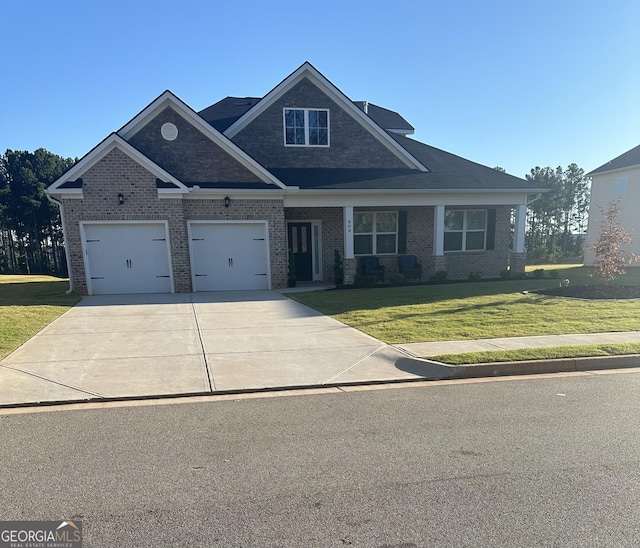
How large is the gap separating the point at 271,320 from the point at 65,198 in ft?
25.8

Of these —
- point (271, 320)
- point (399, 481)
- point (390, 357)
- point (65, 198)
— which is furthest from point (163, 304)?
point (399, 481)

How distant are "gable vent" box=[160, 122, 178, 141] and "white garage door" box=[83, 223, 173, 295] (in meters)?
2.98

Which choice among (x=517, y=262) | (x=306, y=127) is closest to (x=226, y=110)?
(x=306, y=127)

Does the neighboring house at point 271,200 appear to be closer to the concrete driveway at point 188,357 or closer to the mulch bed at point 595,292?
the concrete driveway at point 188,357

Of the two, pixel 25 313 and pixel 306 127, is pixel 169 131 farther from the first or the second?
pixel 25 313

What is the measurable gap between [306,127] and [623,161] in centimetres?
2065

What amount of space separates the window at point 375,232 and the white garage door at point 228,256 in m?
4.08

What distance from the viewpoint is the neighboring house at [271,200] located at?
472 inches

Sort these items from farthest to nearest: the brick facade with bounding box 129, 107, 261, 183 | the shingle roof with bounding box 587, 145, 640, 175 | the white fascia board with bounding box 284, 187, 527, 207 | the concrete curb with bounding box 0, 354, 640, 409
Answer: the shingle roof with bounding box 587, 145, 640, 175, the white fascia board with bounding box 284, 187, 527, 207, the brick facade with bounding box 129, 107, 261, 183, the concrete curb with bounding box 0, 354, 640, 409

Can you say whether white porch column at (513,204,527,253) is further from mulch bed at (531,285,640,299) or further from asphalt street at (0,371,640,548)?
asphalt street at (0,371,640,548)

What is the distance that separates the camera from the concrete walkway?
4.93 m

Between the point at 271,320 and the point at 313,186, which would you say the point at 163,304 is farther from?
the point at 313,186

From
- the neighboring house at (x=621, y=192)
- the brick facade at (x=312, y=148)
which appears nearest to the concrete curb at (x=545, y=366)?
the brick facade at (x=312, y=148)

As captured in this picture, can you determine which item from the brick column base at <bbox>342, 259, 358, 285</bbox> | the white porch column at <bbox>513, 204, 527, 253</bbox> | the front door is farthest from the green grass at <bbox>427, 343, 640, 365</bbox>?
the front door
